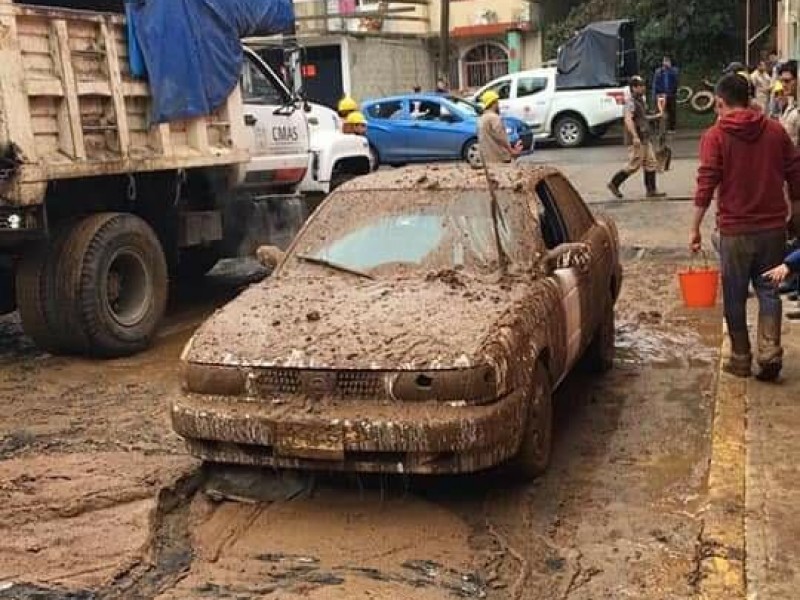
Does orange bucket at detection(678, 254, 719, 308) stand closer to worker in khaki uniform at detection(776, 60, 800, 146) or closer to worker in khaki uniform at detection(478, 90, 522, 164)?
worker in khaki uniform at detection(776, 60, 800, 146)

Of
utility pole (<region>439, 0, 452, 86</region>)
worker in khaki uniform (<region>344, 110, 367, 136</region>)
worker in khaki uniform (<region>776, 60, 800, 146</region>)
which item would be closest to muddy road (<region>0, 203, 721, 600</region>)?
worker in khaki uniform (<region>776, 60, 800, 146</region>)

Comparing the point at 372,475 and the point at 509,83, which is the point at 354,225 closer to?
the point at 372,475

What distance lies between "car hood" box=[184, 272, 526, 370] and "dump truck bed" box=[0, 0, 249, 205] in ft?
8.80

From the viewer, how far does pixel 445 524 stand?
16.0 ft

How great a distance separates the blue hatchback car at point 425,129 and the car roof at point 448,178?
1608 cm

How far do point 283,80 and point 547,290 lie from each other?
248 inches

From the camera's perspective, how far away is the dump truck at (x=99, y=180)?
7641 mm

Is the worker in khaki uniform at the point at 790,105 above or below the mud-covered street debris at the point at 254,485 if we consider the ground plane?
above

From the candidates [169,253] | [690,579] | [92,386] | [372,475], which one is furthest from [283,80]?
[690,579]

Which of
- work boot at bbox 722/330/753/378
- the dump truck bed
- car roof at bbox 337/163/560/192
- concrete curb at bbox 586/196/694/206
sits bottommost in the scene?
concrete curb at bbox 586/196/694/206

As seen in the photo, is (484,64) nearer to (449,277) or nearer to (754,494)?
(449,277)

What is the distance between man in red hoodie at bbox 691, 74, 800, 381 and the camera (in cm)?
639

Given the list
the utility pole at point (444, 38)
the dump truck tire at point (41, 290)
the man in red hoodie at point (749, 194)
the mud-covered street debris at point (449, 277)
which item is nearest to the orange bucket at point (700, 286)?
the man in red hoodie at point (749, 194)

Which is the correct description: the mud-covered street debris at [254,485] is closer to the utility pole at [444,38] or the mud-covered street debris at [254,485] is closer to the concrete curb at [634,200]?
the concrete curb at [634,200]
